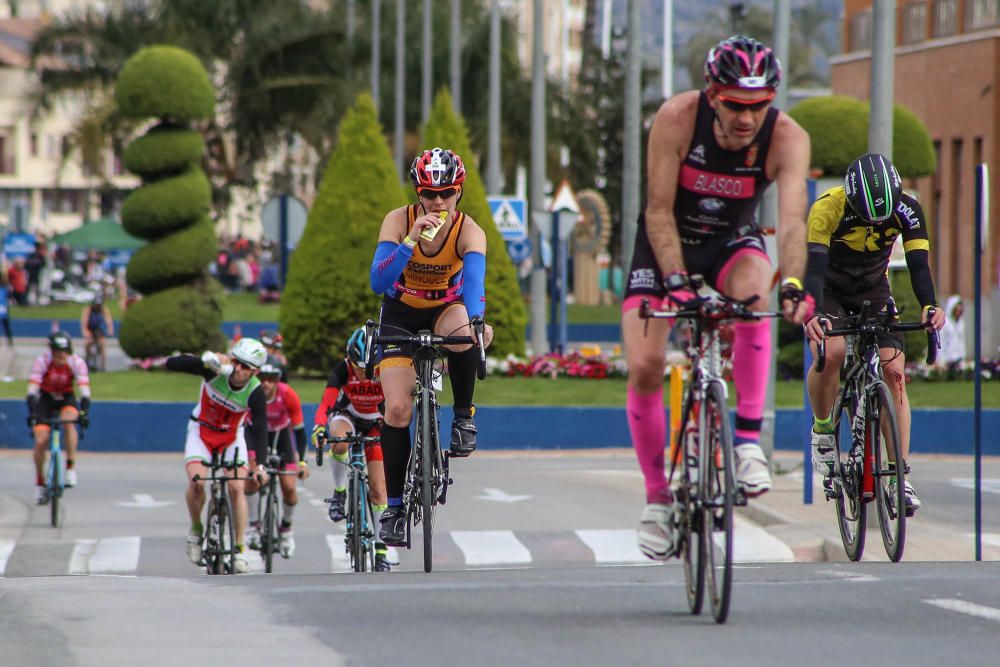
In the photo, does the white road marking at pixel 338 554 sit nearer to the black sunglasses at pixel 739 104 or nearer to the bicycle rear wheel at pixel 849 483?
the bicycle rear wheel at pixel 849 483

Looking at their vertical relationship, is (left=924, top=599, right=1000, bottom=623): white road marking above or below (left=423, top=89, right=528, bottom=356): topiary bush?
below

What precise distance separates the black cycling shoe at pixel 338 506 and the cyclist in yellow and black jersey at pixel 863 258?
402cm

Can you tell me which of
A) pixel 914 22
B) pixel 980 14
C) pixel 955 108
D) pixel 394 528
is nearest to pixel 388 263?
pixel 394 528

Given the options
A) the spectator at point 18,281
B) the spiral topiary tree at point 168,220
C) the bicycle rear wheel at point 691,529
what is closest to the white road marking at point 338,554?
the bicycle rear wheel at point 691,529

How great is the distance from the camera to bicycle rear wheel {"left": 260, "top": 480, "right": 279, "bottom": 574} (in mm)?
15828

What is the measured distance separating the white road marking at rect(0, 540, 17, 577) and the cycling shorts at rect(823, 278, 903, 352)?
829 centimetres

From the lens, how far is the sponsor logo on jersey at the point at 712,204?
26.9ft

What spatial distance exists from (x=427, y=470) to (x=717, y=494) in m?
3.25

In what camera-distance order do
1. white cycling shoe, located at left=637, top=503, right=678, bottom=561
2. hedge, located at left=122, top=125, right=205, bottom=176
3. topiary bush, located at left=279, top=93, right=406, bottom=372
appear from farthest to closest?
1. hedge, located at left=122, top=125, right=205, bottom=176
2. topiary bush, located at left=279, top=93, right=406, bottom=372
3. white cycling shoe, located at left=637, top=503, right=678, bottom=561

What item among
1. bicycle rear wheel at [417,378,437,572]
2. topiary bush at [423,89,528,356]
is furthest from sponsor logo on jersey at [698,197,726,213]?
Answer: topiary bush at [423,89,528,356]

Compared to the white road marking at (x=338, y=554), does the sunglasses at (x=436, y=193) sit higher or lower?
higher

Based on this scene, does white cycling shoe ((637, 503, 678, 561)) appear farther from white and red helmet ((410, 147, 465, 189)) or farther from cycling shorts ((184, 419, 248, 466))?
cycling shorts ((184, 419, 248, 466))

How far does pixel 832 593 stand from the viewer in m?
8.78

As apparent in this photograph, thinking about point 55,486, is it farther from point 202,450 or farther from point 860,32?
point 860,32
